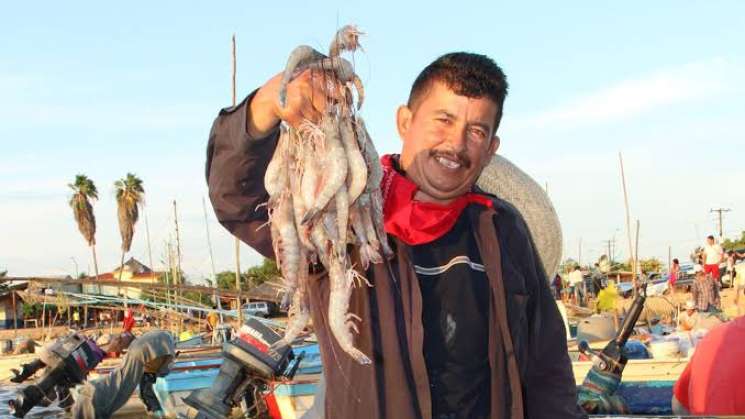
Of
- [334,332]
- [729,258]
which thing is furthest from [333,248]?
[729,258]

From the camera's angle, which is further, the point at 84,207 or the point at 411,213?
the point at 84,207

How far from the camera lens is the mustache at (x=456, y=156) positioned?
232cm

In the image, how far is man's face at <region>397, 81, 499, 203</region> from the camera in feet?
7.64

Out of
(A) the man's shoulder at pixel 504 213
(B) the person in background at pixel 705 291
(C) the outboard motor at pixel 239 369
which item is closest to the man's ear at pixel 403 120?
(A) the man's shoulder at pixel 504 213

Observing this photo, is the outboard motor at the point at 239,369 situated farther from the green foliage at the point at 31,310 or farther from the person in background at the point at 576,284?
the green foliage at the point at 31,310

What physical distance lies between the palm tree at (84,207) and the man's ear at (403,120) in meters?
53.6

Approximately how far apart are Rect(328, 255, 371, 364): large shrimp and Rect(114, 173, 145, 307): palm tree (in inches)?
2240

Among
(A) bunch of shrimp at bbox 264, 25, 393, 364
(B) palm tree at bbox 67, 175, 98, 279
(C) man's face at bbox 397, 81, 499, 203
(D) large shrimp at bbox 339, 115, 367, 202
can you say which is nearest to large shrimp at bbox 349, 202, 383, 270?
(A) bunch of shrimp at bbox 264, 25, 393, 364

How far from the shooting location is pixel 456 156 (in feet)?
7.61

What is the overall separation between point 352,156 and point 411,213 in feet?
1.68

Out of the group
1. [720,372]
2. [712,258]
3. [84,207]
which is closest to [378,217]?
[720,372]

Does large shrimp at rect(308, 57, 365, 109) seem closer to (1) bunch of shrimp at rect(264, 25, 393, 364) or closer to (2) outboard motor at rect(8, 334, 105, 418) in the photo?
(1) bunch of shrimp at rect(264, 25, 393, 364)

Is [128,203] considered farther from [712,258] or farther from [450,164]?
[450,164]

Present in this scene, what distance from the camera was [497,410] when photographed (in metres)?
2.31
